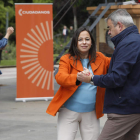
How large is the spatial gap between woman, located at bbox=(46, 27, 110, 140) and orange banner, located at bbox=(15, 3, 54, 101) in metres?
5.37

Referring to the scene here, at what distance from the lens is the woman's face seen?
12.6ft

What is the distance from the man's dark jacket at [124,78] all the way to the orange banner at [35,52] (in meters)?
5.99

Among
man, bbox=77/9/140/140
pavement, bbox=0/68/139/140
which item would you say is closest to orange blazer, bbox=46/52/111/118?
man, bbox=77/9/140/140

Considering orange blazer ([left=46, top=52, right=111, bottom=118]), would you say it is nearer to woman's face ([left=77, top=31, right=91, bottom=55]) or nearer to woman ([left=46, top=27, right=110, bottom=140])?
woman ([left=46, top=27, right=110, bottom=140])

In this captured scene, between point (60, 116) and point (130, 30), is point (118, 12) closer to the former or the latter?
point (130, 30)

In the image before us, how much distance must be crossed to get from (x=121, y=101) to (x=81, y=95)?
64 cm

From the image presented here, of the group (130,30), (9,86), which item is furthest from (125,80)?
(9,86)

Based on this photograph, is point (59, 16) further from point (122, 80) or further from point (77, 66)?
point (122, 80)

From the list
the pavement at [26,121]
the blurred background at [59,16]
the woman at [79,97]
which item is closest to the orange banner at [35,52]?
the pavement at [26,121]

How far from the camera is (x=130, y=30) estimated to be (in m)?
3.29

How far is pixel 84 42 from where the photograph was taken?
3822 mm

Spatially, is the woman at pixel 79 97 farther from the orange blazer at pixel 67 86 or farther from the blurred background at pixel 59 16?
the blurred background at pixel 59 16

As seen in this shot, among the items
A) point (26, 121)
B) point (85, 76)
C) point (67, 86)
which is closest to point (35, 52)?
point (26, 121)

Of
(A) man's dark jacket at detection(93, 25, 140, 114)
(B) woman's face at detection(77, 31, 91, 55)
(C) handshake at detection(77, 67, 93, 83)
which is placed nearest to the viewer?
(A) man's dark jacket at detection(93, 25, 140, 114)
